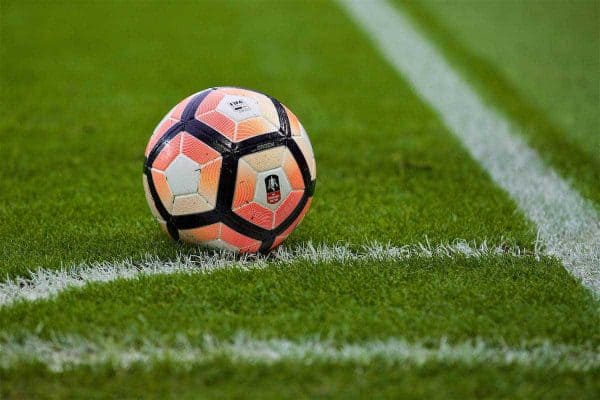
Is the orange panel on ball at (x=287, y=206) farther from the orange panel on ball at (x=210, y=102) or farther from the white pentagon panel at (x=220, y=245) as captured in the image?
the orange panel on ball at (x=210, y=102)

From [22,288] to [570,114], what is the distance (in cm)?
434

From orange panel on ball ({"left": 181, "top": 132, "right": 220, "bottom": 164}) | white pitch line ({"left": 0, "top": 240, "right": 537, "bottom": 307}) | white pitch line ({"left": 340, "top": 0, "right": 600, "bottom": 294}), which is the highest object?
orange panel on ball ({"left": 181, "top": 132, "right": 220, "bottom": 164})

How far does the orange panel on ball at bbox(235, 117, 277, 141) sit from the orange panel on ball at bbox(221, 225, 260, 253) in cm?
40

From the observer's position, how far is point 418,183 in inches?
194

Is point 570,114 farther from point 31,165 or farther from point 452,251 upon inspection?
point 31,165

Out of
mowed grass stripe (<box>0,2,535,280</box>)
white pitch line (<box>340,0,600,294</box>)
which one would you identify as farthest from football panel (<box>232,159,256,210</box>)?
white pitch line (<box>340,0,600,294</box>)

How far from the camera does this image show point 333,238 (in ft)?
13.1

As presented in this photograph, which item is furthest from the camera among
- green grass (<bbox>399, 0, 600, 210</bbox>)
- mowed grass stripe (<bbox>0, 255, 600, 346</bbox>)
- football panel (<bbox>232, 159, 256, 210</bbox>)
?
green grass (<bbox>399, 0, 600, 210</bbox>)

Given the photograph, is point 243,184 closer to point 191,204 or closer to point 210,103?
point 191,204

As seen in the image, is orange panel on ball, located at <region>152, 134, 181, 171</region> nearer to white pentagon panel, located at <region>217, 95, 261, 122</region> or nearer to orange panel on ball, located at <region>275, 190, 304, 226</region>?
white pentagon panel, located at <region>217, 95, 261, 122</region>

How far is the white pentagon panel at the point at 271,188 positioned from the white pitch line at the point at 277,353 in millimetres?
828

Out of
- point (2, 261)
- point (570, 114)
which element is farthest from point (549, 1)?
point (2, 261)

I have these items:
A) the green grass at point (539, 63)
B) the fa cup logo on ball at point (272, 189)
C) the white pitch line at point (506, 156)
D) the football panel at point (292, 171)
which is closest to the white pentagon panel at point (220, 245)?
the fa cup logo on ball at point (272, 189)

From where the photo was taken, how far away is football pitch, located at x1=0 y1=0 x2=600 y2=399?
2799mm
